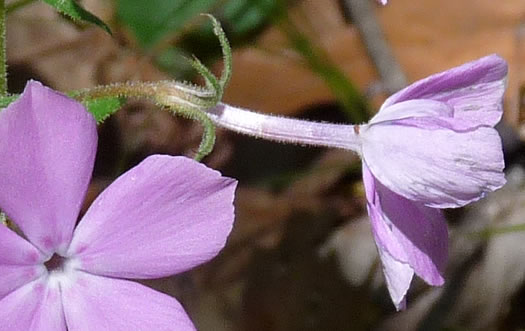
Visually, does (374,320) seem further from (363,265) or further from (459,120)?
(459,120)

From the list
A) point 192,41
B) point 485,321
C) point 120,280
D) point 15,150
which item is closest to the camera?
point 15,150

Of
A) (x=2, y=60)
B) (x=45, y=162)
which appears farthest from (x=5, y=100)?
(x=45, y=162)

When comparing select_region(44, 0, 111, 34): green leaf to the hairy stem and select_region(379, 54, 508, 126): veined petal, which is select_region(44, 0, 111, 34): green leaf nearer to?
the hairy stem

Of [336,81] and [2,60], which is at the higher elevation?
[2,60]

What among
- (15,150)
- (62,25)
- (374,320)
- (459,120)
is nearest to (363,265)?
(374,320)

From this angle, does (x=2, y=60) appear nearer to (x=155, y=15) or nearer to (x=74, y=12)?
(x=74, y=12)

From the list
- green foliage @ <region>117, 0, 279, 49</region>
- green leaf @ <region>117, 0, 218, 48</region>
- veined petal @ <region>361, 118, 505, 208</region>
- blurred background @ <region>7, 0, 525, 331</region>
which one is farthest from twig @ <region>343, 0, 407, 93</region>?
veined petal @ <region>361, 118, 505, 208</region>
